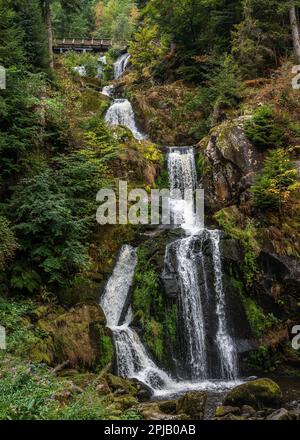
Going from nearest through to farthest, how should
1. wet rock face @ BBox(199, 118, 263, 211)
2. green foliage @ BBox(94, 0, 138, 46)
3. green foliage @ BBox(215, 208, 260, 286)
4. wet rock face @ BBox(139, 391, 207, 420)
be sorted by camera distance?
wet rock face @ BBox(139, 391, 207, 420), green foliage @ BBox(215, 208, 260, 286), wet rock face @ BBox(199, 118, 263, 211), green foliage @ BBox(94, 0, 138, 46)

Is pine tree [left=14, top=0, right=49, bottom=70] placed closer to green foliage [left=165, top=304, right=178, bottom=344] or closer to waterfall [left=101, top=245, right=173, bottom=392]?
waterfall [left=101, top=245, right=173, bottom=392]

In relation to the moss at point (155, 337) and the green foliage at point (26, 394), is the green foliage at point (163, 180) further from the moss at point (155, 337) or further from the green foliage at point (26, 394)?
the green foliage at point (26, 394)

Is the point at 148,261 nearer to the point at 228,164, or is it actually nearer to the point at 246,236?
the point at 246,236

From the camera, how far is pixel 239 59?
2172cm

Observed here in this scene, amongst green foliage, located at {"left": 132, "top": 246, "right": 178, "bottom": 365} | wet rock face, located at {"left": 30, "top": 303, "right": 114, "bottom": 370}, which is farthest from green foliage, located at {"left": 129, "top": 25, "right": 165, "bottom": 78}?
wet rock face, located at {"left": 30, "top": 303, "right": 114, "bottom": 370}

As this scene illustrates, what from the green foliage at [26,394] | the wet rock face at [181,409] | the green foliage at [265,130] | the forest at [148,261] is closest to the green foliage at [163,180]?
the forest at [148,261]

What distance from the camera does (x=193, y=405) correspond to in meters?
8.82

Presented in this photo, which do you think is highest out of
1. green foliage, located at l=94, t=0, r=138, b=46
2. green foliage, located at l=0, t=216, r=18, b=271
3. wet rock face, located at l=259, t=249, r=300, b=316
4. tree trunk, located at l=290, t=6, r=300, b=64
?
green foliage, located at l=94, t=0, r=138, b=46

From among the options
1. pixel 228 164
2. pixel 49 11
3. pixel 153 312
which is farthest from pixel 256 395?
pixel 49 11

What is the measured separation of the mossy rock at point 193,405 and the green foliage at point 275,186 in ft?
24.9

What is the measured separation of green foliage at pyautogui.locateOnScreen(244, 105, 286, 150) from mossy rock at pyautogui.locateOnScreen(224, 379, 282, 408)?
31.7 ft

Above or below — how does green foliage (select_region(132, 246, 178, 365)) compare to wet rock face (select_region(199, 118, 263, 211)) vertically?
below

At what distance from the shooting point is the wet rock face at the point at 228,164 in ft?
53.4

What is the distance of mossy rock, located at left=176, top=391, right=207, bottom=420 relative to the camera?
342 inches
